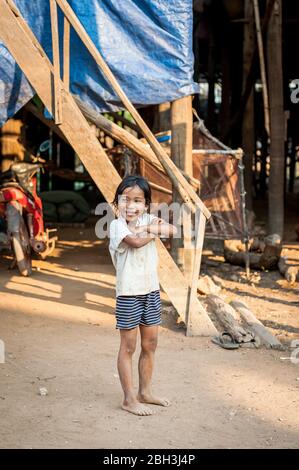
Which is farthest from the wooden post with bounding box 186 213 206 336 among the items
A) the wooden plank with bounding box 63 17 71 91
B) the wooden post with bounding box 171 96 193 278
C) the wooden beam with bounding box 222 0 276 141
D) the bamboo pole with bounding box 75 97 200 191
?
the wooden beam with bounding box 222 0 276 141

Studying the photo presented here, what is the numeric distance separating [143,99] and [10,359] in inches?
113

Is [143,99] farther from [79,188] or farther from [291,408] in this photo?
[79,188]

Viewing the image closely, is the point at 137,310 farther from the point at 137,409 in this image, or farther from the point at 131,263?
the point at 137,409

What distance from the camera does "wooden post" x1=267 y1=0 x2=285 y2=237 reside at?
10.2 m

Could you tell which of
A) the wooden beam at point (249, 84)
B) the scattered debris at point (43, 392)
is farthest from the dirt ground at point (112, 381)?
the wooden beam at point (249, 84)

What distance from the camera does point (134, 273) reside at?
4.32 metres

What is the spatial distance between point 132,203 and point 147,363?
93cm

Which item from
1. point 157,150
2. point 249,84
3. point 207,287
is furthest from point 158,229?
point 249,84

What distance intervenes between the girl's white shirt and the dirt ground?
70 centimetres

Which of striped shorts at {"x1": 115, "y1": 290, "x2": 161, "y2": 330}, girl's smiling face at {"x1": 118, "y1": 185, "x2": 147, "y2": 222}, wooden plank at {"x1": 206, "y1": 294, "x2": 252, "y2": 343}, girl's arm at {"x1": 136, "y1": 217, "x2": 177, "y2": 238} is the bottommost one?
wooden plank at {"x1": 206, "y1": 294, "x2": 252, "y2": 343}

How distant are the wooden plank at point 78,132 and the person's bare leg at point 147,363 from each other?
1.72m

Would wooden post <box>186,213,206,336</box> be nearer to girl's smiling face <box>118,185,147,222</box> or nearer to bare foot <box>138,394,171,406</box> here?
bare foot <box>138,394,171,406</box>

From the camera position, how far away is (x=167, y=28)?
22.9 ft
